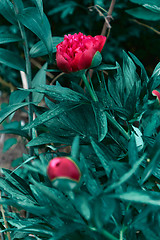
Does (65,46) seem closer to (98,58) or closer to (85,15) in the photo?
(98,58)

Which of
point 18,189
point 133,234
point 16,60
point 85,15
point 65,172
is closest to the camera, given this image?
point 65,172

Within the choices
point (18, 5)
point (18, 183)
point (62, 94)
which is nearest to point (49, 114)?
point (62, 94)

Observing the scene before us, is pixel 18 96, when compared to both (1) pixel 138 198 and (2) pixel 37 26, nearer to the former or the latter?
(2) pixel 37 26

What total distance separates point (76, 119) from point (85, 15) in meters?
0.83

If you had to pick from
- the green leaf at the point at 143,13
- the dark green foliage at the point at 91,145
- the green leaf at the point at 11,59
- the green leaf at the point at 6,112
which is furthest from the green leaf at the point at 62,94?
the green leaf at the point at 143,13

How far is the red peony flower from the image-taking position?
0.95 feet

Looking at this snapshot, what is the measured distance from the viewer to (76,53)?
1.40ft

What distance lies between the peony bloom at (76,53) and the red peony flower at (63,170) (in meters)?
0.19

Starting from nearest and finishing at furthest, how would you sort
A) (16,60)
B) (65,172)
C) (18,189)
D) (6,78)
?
(65,172)
(18,189)
(16,60)
(6,78)

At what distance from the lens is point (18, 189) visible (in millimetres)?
560

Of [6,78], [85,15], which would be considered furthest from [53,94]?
[6,78]

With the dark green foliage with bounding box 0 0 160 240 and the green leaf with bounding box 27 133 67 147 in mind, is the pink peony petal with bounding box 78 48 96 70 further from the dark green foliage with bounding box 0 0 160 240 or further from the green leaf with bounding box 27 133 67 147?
the green leaf with bounding box 27 133 67 147

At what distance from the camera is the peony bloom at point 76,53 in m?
0.42

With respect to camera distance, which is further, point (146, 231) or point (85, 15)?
point (85, 15)
